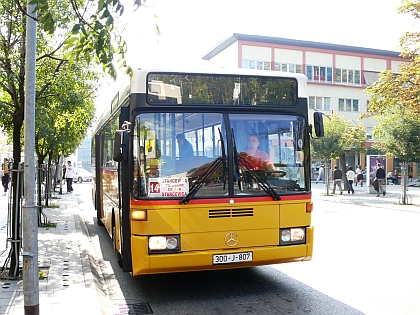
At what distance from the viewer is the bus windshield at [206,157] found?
6340 mm

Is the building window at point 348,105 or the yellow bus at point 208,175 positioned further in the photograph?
the building window at point 348,105

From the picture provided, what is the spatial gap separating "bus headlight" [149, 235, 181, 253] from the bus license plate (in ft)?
1.69

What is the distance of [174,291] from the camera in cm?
710

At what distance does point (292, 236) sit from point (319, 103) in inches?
2097

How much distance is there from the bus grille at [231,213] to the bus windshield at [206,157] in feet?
0.67

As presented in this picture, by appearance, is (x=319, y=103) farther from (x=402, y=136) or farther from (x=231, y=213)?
(x=231, y=213)

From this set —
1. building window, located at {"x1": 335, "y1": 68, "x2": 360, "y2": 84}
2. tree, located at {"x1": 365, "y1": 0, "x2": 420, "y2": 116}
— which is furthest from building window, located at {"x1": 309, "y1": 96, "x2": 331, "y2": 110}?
tree, located at {"x1": 365, "y1": 0, "x2": 420, "y2": 116}

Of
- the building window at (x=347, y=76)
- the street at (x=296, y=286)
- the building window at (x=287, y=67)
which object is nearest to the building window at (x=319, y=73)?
the building window at (x=347, y=76)

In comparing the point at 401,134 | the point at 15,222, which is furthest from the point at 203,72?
the point at 401,134

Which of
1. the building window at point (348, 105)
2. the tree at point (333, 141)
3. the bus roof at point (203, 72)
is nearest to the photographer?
the bus roof at point (203, 72)

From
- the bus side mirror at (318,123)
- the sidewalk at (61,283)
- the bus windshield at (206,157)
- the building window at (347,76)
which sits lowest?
the sidewalk at (61,283)

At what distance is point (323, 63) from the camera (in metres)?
58.0

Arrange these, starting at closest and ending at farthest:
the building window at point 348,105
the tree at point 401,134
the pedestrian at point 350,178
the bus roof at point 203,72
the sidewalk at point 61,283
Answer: the sidewalk at point 61,283 → the bus roof at point 203,72 → the tree at point 401,134 → the pedestrian at point 350,178 → the building window at point 348,105

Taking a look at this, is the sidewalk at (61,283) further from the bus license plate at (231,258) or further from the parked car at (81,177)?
the parked car at (81,177)
